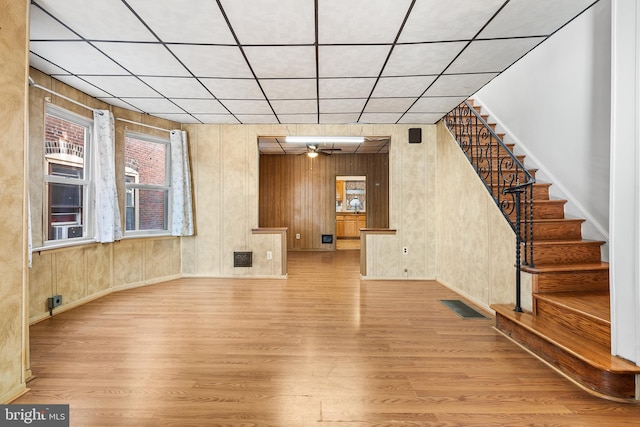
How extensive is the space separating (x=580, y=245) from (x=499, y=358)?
166 cm

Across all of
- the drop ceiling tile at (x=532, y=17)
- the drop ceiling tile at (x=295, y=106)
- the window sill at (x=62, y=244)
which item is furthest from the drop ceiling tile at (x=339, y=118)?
the window sill at (x=62, y=244)

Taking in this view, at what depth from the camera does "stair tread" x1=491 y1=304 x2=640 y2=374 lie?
1771 mm

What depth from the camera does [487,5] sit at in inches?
82.3

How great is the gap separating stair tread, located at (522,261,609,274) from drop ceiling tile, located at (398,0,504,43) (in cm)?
225

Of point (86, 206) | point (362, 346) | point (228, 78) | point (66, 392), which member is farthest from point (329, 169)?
point (66, 392)

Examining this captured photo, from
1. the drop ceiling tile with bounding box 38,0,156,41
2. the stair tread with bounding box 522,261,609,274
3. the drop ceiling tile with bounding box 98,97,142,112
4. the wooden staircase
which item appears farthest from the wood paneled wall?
the drop ceiling tile with bounding box 38,0,156,41

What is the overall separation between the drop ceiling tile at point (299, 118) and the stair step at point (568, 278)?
11.9 feet

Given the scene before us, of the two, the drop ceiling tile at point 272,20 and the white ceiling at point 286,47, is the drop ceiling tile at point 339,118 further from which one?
the drop ceiling tile at point 272,20

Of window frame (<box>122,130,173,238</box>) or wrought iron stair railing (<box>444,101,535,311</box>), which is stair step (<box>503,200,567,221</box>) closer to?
wrought iron stair railing (<box>444,101,535,311</box>)

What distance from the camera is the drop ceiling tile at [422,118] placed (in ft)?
14.9

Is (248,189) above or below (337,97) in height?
below

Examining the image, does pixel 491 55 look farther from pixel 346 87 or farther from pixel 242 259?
pixel 242 259

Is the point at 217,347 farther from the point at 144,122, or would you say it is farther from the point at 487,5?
the point at 144,122

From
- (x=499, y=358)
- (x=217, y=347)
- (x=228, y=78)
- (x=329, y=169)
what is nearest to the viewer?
(x=499, y=358)
